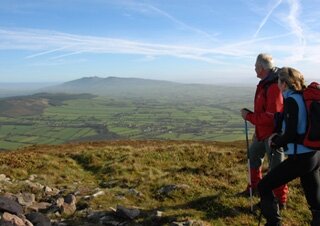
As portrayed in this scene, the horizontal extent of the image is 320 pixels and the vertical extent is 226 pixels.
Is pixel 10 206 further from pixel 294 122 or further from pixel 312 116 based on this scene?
pixel 312 116

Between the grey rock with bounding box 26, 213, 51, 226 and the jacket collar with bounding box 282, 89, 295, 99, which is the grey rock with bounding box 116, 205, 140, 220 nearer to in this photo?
the grey rock with bounding box 26, 213, 51, 226

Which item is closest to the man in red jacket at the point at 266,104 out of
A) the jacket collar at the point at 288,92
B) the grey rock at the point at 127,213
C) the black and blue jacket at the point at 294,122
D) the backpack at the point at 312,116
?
the jacket collar at the point at 288,92

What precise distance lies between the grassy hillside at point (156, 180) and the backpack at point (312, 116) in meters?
3.19

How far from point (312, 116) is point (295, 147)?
677 millimetres

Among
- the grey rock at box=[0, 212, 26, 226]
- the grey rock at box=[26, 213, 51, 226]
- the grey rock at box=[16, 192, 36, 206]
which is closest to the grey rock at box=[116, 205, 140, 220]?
the grey rock at box=[26, 213, 51, 226]

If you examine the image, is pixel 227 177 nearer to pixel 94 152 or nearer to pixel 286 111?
pixel 286 111

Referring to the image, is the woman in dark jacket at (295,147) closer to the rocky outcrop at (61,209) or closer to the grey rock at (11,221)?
the rocky outcrop at (61,209)

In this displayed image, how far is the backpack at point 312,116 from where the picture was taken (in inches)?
273

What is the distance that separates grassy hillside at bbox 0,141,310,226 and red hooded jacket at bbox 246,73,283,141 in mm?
2309

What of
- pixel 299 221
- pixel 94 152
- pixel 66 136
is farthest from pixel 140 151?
pixel 66 136

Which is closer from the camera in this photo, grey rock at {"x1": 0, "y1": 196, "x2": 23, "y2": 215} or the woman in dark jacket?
the woman in dark jacket

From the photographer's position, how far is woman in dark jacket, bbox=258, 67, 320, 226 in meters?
7.09

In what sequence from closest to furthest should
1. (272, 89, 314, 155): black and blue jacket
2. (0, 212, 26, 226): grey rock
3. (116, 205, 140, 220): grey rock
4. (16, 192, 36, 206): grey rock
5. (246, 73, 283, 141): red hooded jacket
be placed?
(272, 89, 314, 155): black and blue jacket, (0, 212, 26, 226): grey rock, (246, 73, 283, 141): red hooded jacket, (116, 205, 140, 220): grey rock, (16, 192, 36, 206): grey rock

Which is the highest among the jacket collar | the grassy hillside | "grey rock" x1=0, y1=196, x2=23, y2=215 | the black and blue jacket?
the jacket collar
